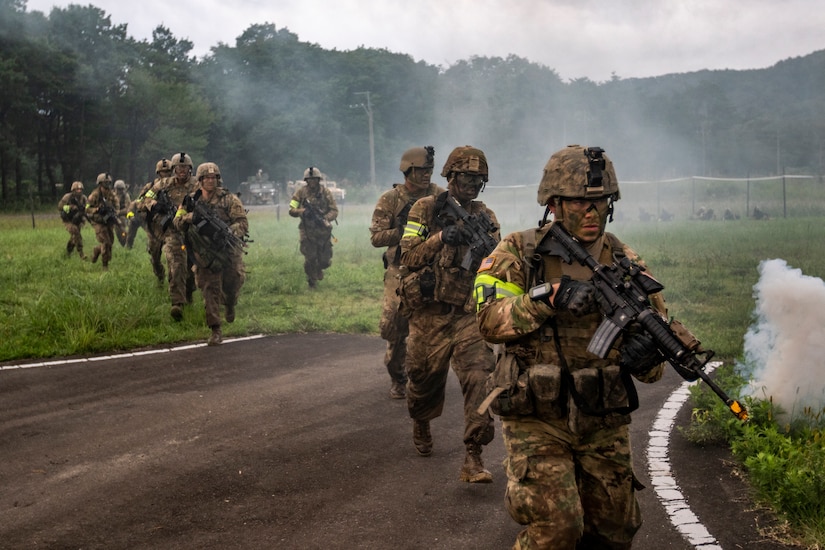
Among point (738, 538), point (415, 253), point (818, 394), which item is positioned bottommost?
point (738, 538)

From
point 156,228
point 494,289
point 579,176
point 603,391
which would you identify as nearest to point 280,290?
point 156,228

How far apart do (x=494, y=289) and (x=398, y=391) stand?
4309mm

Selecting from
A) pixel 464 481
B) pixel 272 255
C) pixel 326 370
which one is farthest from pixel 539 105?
pixel 464 481

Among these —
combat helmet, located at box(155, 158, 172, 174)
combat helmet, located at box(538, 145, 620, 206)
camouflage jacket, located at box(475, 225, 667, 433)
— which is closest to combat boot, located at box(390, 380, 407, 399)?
camouflage jacket, located at box(475, 225, 667, 433)

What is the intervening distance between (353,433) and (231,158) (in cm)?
4188

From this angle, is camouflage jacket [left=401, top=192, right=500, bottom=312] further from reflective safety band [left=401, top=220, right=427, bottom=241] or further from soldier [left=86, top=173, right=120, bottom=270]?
soldier [left=86, top=173, right=120, bottom=270]

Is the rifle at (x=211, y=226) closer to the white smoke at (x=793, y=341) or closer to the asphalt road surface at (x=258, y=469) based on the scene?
the asphalt road surface at (x=258, y=469)

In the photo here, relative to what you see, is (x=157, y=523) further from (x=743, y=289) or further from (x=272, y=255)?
(x=272, y=255)

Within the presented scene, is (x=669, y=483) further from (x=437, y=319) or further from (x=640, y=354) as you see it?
(x=640, y=354)

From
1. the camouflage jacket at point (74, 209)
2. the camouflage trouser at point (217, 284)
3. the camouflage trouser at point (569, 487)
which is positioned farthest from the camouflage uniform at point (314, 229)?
the camouflage trouser at point (569, 487)

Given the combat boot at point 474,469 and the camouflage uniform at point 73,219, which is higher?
the camouflage uniform at point 73,219

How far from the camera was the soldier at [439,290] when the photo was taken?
6438 mm

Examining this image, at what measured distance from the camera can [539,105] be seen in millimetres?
52406

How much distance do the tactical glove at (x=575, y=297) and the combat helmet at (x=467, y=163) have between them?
267 cm
